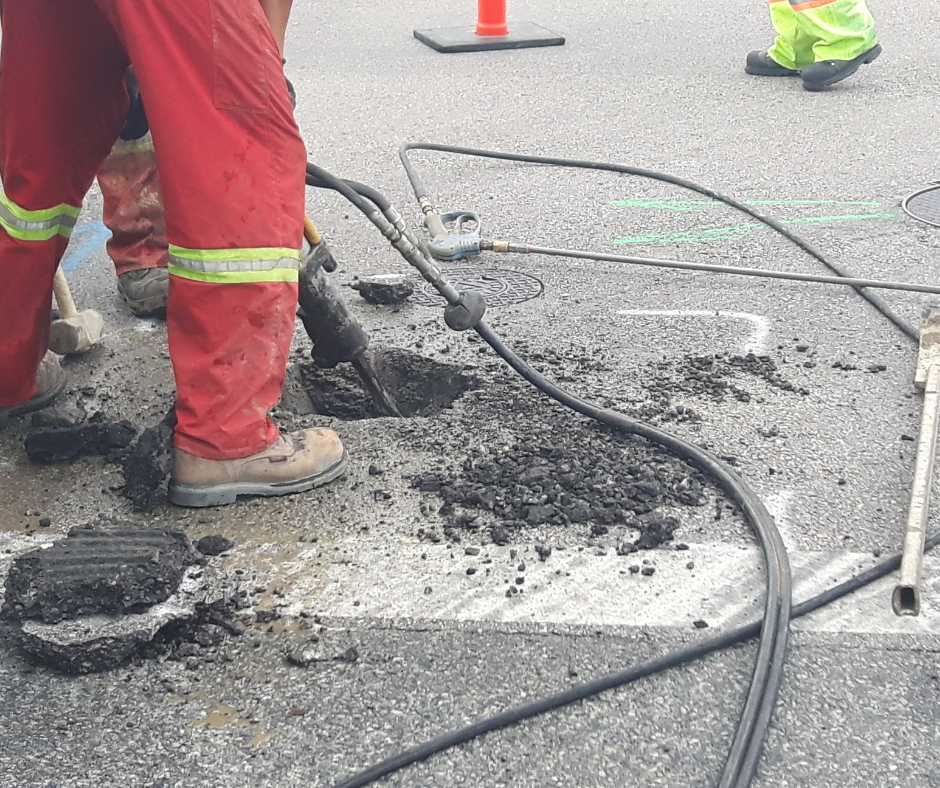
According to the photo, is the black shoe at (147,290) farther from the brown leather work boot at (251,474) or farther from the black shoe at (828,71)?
the black shoe at (828,71)

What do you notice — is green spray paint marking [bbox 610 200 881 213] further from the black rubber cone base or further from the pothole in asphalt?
the black rubber cone base

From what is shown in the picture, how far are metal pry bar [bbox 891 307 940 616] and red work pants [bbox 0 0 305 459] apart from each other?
1550 millimetres

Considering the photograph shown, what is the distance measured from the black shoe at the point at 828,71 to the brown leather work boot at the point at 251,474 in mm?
5203

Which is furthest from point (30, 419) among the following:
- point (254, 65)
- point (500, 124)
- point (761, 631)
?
point (500, 124)

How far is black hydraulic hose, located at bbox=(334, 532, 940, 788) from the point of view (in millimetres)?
1973

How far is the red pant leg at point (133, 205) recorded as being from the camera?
13.1 feet

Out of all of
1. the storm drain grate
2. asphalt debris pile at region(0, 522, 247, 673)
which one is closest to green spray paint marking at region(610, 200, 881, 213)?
the storm drain grate

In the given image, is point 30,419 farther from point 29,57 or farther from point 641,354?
point 641,354

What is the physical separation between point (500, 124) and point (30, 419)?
3.85m

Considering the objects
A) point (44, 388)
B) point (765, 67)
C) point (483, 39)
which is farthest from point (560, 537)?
point (483, 39)

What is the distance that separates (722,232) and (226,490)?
2.74 m

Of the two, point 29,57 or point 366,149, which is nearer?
point 29,57

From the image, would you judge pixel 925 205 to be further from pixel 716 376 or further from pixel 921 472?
pixel 921 472

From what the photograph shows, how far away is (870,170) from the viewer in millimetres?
5387
